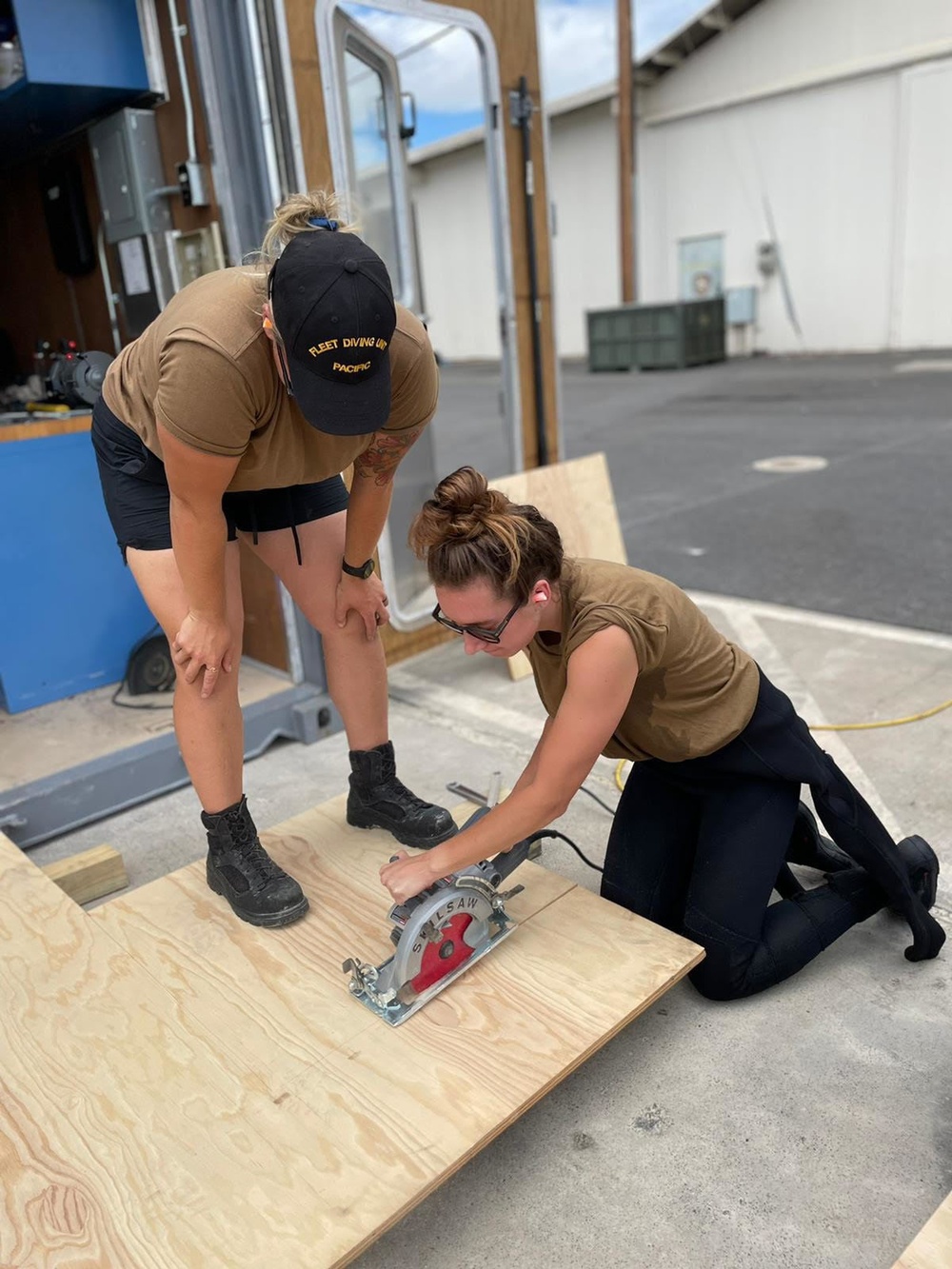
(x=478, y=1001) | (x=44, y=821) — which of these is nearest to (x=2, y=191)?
(x=44, y=821)

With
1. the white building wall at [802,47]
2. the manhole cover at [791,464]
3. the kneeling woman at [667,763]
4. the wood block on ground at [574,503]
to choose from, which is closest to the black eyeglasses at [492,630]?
the kneeling woman at [667,763]

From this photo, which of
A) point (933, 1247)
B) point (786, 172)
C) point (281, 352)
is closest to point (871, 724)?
point (933, 1247)

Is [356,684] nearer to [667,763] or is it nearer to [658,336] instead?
[667,763]

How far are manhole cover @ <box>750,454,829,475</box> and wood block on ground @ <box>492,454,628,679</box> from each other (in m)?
3.57

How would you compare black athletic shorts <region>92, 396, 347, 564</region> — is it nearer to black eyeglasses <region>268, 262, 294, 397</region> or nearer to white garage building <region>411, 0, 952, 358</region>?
black eyeglasses <region>268, 262, 294, 397</region>

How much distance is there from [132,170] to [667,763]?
2.60 m

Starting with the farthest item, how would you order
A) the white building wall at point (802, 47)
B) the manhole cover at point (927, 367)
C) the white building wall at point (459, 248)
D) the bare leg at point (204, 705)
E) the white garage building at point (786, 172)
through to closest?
the white building wall at point (459, 248) → the white garage building at point (786, 172) → the white building wall at point (802, 47) → the manhole cover at point (927, 367) → the bare leg at point (204, 705)

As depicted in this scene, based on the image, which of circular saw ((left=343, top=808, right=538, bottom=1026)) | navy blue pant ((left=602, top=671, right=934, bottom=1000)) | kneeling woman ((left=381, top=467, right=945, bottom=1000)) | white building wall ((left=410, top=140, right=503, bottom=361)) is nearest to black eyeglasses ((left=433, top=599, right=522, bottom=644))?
kneeling woman ((left=381, top=467, right=945, bottom=1000))

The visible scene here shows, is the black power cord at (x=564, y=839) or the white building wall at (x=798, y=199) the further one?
the white building wall at (x=798, y=199)

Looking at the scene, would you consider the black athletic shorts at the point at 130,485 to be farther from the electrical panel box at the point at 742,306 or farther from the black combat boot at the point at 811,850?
the electrical panel box at the point at 742,306

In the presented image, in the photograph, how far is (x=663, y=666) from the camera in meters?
1.76

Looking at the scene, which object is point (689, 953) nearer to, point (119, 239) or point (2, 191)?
point (119, 239)

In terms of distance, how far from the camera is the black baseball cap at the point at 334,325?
1396mm

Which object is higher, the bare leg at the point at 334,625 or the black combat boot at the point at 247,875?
the bare leg at the point at 334,625
